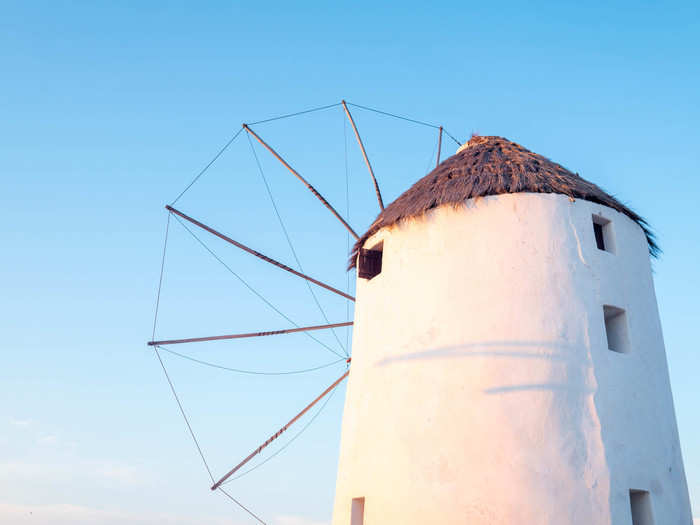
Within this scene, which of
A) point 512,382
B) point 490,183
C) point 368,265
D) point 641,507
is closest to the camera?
point 641,507

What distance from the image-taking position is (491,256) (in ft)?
33.4

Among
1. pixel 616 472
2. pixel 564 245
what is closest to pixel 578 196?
pixel 564 245

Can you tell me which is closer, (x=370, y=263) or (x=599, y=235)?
(x=599, y=235)

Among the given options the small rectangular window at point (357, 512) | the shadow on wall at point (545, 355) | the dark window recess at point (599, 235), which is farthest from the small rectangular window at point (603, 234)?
the small rectangular window at point (357, 512)

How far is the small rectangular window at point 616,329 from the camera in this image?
10.1 metres

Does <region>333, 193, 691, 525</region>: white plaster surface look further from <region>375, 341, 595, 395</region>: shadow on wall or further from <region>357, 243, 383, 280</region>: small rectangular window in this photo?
<region>357, 243, 383, 280</region>: small rectangular window

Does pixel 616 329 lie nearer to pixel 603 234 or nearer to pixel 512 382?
pixel 603 234

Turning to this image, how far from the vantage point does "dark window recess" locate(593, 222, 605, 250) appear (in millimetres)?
10859

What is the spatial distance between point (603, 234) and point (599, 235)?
65 millimetres

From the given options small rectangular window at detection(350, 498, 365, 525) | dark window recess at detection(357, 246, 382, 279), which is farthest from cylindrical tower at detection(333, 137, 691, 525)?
dark window recess at detection(357, 246, 382, 279)

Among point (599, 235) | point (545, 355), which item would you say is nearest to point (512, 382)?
point (545, 355)

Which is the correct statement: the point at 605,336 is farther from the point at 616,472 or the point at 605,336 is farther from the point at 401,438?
the point at 401,438

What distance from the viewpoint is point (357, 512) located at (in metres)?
10.4

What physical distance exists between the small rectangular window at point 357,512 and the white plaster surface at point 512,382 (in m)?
0.10
